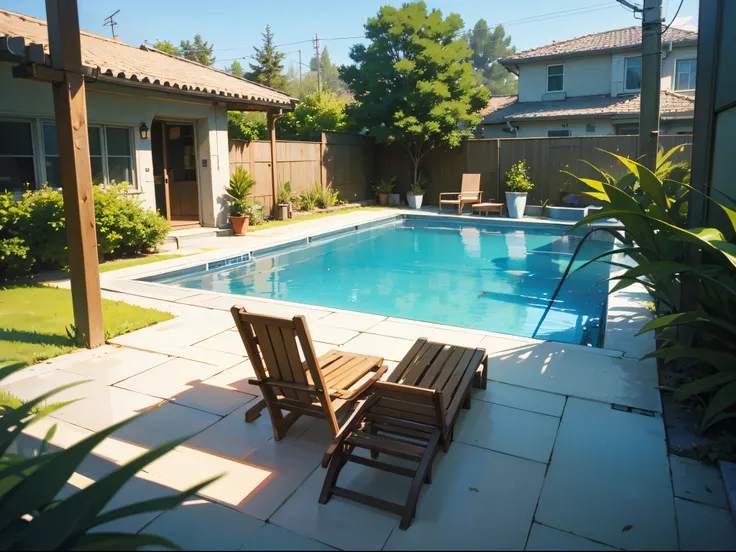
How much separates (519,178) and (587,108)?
6.47 m

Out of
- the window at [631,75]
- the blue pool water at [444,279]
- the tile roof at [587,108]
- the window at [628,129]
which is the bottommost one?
the blue pool water at [444,279]

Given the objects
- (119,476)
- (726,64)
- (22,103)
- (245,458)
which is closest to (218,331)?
(245,458)

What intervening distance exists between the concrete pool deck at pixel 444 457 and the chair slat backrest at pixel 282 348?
0.38 metres

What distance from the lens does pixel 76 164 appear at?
4.45m

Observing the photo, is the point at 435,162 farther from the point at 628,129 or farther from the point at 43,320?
the point at 43,320

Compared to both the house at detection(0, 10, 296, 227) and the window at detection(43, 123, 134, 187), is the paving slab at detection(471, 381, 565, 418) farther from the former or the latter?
the window at detection(43, 123, 134, 187)

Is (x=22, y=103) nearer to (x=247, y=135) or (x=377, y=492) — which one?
(x=377, y=492)

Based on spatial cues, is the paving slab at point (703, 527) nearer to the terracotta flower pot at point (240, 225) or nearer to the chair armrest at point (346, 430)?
the chair armrest at point (346, 430)

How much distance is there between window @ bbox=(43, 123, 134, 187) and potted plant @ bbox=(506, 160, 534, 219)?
9489mm

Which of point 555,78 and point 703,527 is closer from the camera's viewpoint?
point 703,527

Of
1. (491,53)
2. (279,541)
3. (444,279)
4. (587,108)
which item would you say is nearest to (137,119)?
(444,279)

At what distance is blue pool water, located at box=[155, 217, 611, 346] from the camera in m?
7.06

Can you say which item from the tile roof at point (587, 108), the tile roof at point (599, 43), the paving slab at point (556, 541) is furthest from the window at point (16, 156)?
the tile roof at point (599, 43)

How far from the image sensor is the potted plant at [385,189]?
18125mm
